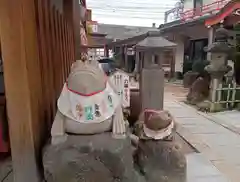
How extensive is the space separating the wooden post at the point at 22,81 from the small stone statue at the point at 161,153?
946mm

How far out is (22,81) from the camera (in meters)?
1.40

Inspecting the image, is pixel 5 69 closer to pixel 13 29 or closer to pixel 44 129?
pixel 13 29

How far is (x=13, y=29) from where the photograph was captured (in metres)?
1.35

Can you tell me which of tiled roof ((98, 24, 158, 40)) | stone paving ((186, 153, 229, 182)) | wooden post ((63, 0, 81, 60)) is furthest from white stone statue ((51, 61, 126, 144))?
tiled roof ((98, 24, 158, 40))

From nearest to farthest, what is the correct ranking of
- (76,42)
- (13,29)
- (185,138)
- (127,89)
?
(13,29) < (127,89) < (185,138) < (76,42)

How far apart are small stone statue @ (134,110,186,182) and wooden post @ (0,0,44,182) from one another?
95 centimetres

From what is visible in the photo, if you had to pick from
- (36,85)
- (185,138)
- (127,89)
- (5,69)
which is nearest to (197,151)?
(185,138)

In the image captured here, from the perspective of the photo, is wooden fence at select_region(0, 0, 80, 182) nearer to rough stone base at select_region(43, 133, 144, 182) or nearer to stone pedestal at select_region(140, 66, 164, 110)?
rough stone base at select_region(43, 133, 144, 182)

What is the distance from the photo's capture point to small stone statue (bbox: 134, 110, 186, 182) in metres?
1.91

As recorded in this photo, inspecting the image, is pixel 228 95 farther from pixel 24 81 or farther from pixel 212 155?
pixel 24 81

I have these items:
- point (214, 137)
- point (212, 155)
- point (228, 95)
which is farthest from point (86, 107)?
point (228, 95)

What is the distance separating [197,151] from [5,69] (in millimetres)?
2746

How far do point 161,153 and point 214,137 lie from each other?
2.27 meters

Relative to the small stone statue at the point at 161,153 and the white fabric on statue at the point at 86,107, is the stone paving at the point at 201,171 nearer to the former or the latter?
the small stone statue at the point at 161,153
